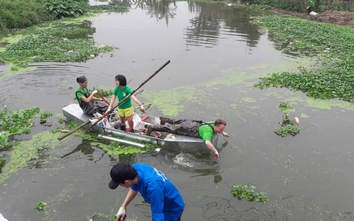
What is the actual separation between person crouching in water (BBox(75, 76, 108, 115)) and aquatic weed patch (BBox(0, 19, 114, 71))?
699cm

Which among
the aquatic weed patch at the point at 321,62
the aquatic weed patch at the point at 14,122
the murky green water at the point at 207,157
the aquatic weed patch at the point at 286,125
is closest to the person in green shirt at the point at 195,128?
the murky green water at the point at 207,157

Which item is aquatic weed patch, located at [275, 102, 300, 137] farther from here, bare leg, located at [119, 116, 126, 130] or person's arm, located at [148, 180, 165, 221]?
person's arm, located at [148, 180, 165, 221]

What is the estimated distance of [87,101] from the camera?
8609 mm

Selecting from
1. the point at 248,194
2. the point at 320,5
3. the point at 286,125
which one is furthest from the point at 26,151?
the point at 320,5

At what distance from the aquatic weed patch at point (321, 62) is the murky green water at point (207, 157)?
0.68 metres

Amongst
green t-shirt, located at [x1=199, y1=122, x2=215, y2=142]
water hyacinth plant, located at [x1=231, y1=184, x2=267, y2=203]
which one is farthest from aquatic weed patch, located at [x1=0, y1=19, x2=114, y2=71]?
water hyacinth plant, located at [x1=231, y1=184, x2=267, y2=203]

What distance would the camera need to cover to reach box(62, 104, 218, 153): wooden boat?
298 inches

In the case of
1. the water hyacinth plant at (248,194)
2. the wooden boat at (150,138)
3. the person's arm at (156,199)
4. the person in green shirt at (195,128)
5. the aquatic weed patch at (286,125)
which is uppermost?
the person's arm at (156,199)

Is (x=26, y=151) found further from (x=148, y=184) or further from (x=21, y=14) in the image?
(x=21, y=14)

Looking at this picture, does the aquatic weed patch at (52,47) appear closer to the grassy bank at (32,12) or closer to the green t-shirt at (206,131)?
the grassy bank at (32,12)

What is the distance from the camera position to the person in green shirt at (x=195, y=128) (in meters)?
6.96

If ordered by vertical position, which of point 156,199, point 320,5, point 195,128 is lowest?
point 195,128

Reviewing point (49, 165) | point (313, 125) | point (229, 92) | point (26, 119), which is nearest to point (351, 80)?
point (313, 125)

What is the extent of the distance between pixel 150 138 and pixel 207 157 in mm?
1640
